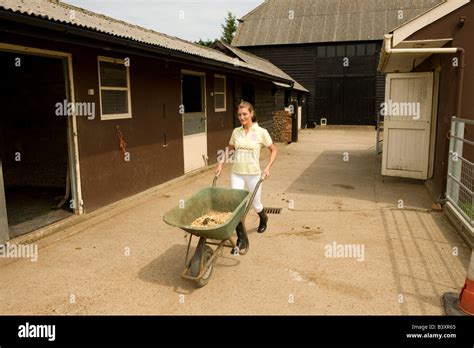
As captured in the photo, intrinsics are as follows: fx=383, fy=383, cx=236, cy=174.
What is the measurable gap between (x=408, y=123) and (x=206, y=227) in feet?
22.3

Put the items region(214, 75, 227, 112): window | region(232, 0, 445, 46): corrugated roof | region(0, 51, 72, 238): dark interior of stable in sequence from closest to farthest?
region(0, 51, 72, 238): dark interior of stable < region(214, 75, 227, 112): window < region(232, 0, 445, 46): corrugated roof

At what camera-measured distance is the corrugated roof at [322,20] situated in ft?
93.7

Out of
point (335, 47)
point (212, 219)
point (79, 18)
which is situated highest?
point (335, 47)

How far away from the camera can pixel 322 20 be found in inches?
1199

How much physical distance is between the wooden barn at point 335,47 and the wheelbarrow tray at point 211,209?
25129mm

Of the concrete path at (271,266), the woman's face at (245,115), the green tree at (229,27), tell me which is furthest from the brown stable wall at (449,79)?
the green tree at (229,27)

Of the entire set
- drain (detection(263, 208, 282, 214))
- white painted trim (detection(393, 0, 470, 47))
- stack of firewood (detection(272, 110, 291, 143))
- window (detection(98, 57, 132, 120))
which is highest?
white painted trim (detection(393, 0, 470, 47))

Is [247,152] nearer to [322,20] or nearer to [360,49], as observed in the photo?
[360,49]

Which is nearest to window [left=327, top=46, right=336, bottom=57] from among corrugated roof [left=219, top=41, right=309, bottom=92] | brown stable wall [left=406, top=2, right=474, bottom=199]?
corrugated roof [left=219, top=41, right=309, bottom=92]

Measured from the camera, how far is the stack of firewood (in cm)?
1880

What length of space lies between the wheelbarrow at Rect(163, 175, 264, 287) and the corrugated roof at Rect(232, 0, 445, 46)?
2664 cm

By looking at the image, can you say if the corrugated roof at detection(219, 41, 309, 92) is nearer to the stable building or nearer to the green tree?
the stable building

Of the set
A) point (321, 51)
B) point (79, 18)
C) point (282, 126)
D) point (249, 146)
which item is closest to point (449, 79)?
point (249, 146)

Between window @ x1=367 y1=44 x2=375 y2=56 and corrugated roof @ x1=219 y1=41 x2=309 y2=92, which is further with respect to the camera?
window @ x1=367 y1=44 x2=375 y2=56
